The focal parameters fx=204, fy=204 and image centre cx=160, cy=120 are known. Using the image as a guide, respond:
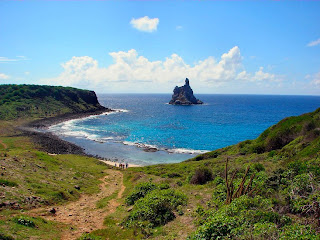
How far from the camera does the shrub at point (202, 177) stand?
2341 centimetres

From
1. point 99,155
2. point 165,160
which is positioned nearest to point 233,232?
point 165,160

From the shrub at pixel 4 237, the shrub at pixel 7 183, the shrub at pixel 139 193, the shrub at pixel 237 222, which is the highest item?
the shrub at pixel 237 222

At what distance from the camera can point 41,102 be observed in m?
140

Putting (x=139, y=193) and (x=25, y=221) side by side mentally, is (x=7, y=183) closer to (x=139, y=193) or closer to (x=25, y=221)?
(x=25, y=221)

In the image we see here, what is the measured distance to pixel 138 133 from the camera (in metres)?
91.8

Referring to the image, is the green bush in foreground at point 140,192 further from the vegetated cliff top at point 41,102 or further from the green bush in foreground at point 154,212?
the vegetated cliff top at point 41,102

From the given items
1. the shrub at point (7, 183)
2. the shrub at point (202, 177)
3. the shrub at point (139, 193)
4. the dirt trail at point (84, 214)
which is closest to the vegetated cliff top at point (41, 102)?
the shrub at point (7, 183)

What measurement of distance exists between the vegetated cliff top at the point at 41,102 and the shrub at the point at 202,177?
11383 centimetres

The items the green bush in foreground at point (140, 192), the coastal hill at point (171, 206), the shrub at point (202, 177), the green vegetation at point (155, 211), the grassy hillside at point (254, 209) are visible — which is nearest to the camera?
the grassy hillside at point (254, 209)

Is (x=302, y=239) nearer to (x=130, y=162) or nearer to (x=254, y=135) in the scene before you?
(x=130, y=162)

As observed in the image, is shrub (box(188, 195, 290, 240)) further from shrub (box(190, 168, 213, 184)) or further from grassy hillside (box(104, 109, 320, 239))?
shrub (box(190, 168, 213, 184))

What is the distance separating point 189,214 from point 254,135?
77988 mm

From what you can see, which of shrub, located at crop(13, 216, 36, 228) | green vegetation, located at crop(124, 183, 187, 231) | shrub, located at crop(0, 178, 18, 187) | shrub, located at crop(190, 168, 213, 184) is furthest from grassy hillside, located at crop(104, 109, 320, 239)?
shrub, located at crop(0, 178, 18, 187)

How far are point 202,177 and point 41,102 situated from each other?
146 m
